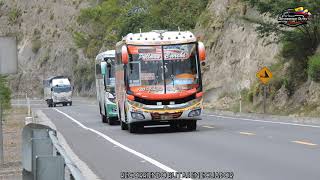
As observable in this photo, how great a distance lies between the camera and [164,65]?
26.3 meters

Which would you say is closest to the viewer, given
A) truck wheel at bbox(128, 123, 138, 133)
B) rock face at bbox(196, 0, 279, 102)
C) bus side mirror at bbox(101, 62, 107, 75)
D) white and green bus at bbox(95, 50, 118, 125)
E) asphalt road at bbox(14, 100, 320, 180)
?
asphalt road at bbox(14, 100, 320, 180)

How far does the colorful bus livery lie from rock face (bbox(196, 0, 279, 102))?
2491 cm

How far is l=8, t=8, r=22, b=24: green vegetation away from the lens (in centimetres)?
13750

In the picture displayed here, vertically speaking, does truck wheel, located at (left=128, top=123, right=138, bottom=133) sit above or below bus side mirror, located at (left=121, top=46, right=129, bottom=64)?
below

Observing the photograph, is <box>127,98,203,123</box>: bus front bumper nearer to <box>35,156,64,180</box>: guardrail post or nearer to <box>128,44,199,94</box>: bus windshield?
<box>128,44,199,94</box>: bus windshield

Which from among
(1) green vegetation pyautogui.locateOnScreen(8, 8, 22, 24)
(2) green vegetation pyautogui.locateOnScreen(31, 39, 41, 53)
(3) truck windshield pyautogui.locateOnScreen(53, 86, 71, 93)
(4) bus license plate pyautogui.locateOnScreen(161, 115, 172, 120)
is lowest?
(4) bus license plate pyautogui.locateOnScreen(161, 115, 172, 120)

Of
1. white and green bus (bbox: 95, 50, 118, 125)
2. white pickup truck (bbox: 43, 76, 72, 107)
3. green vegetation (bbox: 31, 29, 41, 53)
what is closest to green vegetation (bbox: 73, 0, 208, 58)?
white pickup truck (bbox: 43, 76, 72, 107)

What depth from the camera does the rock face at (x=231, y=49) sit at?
53000 mm

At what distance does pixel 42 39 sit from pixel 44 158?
123 metres

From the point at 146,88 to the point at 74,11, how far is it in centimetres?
10345

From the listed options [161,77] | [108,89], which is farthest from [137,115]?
[108,89]

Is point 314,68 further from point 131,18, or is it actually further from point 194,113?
point 131,18

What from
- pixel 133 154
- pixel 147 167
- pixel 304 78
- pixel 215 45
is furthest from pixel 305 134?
pixel 215 45

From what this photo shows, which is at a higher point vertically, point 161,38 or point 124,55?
point 161,38
